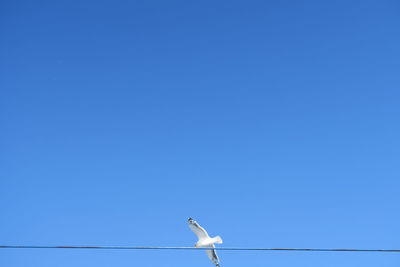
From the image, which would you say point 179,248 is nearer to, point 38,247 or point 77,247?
point 77,247

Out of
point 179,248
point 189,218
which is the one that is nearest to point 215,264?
point 189,218

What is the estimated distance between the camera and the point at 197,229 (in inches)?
488

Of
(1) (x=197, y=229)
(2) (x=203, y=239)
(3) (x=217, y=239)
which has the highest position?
(1) (x=197, y=229)

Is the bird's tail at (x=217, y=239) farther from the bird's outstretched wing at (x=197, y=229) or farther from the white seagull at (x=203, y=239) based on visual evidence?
the bird's outstretched wing at (x=197, y=229)

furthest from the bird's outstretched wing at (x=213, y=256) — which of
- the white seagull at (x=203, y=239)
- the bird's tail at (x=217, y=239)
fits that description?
the bird's tail at (x=217, y=239)

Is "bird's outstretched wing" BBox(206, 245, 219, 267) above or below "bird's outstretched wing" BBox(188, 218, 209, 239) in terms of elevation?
below

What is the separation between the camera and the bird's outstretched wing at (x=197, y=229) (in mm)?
12234

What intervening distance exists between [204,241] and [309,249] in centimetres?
682

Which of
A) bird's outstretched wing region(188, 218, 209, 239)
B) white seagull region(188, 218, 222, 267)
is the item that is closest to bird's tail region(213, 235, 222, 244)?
white seagull region(188, 218, 222, 267)

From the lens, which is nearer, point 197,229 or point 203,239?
point 203,239

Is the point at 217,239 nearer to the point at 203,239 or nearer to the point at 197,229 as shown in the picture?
the point at 203,239

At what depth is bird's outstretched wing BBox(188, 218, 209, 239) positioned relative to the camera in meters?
12.2

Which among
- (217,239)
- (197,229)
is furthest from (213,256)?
(197,229)

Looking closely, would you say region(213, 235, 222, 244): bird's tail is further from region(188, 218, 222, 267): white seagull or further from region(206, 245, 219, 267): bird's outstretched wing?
region(206, 245, 219, 267): bird's outstretched wing
